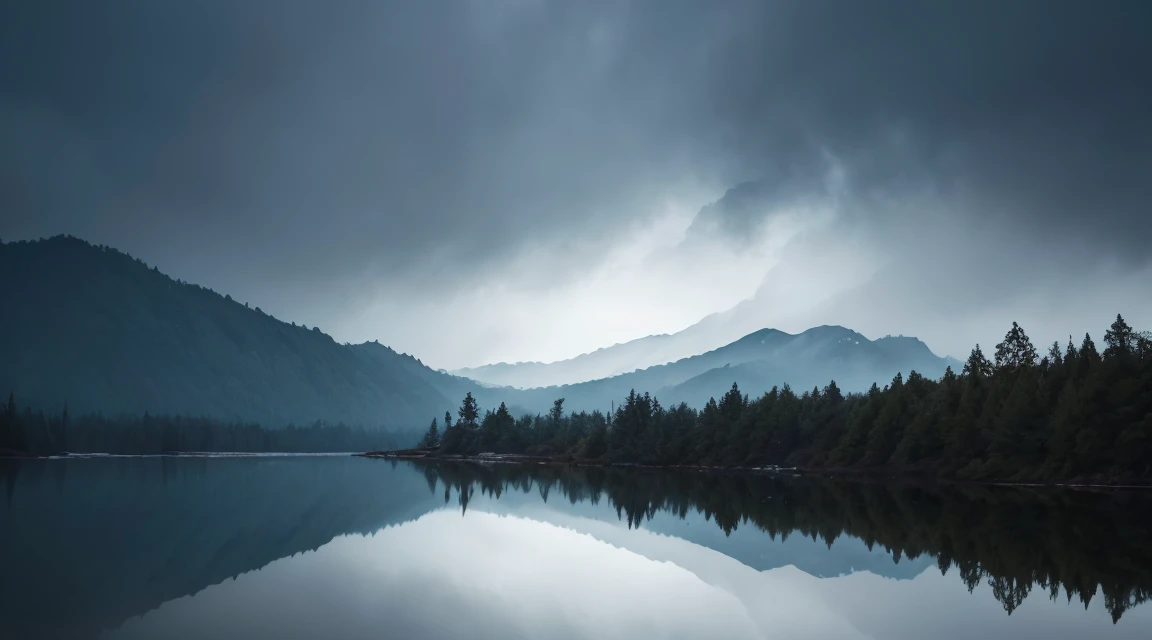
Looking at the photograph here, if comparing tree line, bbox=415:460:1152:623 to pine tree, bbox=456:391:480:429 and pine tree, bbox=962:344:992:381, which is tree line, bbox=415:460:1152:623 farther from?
pine tree, bbox=456:391:480:429

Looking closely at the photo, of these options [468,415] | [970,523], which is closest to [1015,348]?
[970,523]

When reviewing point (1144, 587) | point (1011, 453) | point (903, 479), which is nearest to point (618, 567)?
point (1144, 587)

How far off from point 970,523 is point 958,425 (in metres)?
49.6

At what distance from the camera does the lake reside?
17.5m

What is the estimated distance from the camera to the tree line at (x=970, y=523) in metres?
22.9

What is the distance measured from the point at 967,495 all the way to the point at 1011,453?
19.7 metres

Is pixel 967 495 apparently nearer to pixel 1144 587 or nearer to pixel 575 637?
pixel 1144 587

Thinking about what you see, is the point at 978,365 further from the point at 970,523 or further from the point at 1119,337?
the point at 970,523

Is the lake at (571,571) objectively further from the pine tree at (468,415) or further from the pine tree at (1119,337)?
the pine tree at (468,415)

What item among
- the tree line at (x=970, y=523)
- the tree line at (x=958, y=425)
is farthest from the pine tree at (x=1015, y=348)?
the tree line at (x=970, y=523)

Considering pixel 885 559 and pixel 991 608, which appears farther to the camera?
pixel 885 559

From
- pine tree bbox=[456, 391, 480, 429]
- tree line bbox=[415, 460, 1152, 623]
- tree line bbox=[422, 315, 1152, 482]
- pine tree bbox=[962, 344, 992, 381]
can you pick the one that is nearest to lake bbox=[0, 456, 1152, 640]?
tree line bbox=[415, 460, 1152, 623]

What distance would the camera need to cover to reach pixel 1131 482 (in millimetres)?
62844

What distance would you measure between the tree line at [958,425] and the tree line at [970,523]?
657cm
